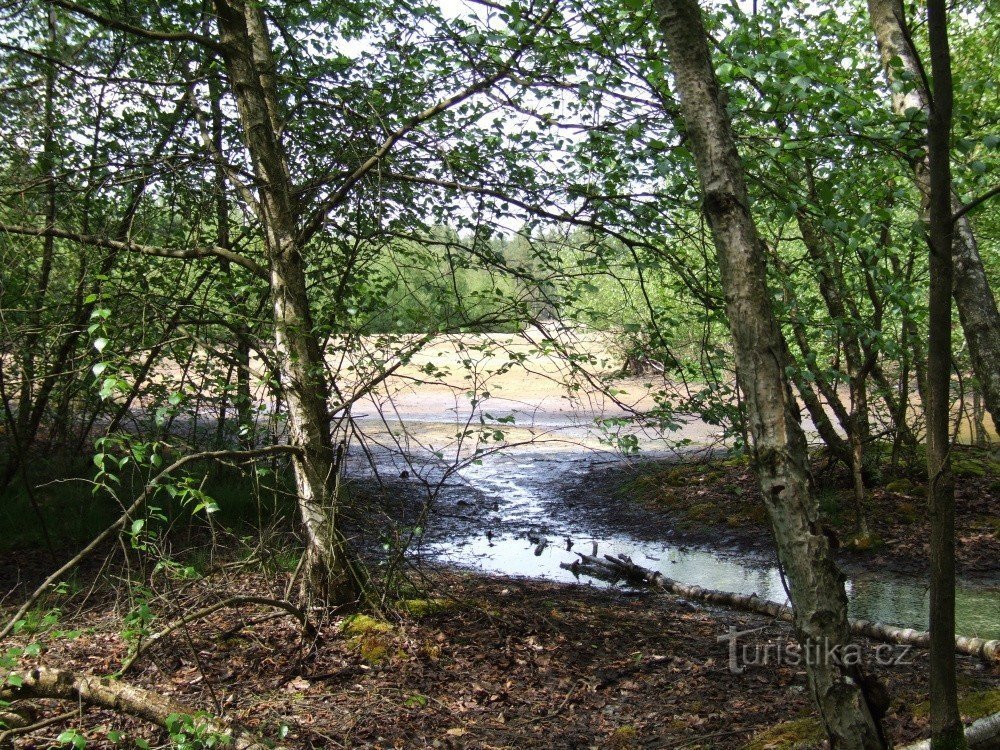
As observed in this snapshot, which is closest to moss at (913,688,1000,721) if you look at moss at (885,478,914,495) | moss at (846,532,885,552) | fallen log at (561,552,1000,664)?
fallen log at (561,552,1000,664)

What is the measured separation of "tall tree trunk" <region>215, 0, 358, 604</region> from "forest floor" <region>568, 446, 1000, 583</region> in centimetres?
339

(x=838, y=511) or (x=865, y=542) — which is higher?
(x=838, y=511)

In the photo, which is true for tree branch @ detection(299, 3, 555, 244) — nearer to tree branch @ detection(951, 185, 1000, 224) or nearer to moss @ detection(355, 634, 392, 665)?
moss @ detection(355, 634, 392, 665)

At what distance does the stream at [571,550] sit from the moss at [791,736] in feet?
7.91

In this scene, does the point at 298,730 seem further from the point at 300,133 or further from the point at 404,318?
the point at 300,133

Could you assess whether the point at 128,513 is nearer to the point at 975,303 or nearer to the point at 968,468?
the point at 975,303

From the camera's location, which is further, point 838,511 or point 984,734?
point 838,511

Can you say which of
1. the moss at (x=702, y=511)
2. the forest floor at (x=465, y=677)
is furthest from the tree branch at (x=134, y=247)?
the moss at (x=702, y=511)

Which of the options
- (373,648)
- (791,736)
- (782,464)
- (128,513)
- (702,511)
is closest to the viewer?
(782,464)

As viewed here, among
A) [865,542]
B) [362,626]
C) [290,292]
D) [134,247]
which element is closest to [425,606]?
[362,626]

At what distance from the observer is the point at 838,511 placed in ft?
32.0

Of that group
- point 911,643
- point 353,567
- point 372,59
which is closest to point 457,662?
point 353,567

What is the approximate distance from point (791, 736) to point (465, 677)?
2004 millimetres

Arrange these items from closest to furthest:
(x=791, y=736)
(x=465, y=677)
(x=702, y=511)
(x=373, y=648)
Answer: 1. (x=791, y=736)
2. (x=465, y=677)
3. (x=373, y=648)
4. (x=702, y=511)
